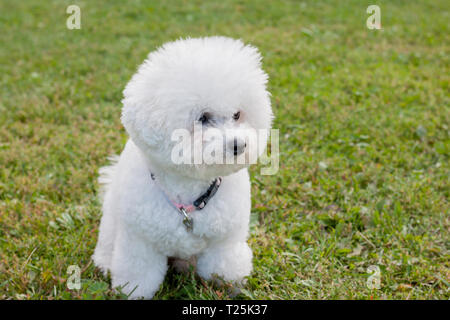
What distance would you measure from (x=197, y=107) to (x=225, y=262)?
0.87m

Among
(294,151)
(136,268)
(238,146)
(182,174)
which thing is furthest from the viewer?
(294,151)

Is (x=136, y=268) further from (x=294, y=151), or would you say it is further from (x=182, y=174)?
(x=294, y=151)

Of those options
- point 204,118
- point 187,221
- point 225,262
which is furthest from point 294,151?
point 204,118

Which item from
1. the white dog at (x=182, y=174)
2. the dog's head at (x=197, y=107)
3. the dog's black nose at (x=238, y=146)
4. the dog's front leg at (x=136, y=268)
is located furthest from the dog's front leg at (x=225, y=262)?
the dog's black nose at (x=238, y=146)

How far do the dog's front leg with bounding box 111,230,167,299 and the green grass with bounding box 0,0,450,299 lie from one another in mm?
96

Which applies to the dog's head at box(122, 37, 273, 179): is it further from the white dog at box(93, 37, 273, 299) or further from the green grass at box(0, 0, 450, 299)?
the green grass at box(0, 0, 450, 299)

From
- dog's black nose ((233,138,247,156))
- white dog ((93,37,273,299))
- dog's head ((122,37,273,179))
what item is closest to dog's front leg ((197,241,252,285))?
white dog ((93,37,273,299))

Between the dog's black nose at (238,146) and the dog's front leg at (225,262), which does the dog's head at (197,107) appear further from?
the dog's front leg at (225,262)

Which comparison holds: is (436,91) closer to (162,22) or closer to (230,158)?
(230,158)

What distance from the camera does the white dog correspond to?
5.89 feet

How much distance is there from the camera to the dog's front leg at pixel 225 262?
229cm

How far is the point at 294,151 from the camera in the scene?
366 cm

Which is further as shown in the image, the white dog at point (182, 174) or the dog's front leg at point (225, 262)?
the dog's front leg at point (225, 262)
